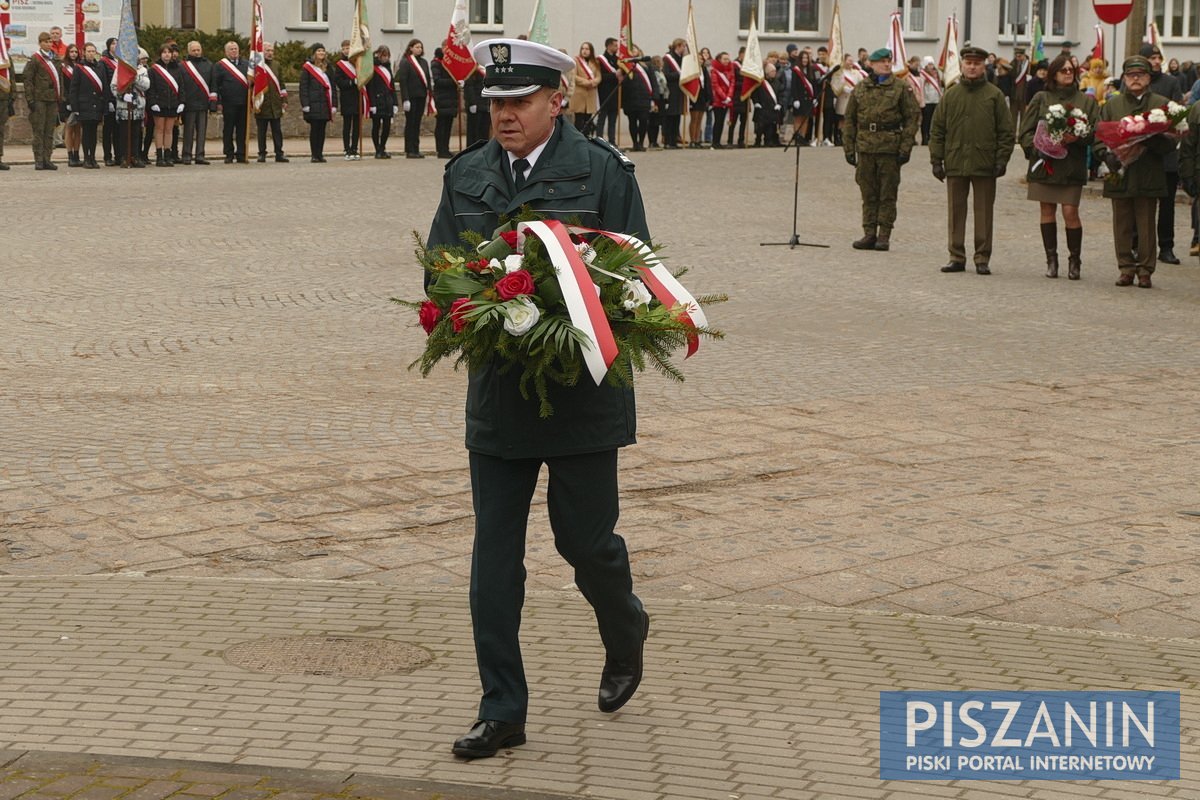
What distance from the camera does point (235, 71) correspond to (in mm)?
29359

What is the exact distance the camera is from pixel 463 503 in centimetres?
853

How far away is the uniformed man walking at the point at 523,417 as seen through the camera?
527 cm

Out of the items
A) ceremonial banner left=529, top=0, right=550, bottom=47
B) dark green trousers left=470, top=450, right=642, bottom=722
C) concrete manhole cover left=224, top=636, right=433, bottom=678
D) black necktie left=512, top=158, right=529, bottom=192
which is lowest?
concrete manhole cover left=224, top=636, right=433, bottom=678

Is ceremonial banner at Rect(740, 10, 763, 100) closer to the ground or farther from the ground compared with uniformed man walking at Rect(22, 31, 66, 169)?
farther from the ground

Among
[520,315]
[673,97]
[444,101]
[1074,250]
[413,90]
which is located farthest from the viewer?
[673,97]

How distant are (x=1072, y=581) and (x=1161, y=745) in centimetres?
198

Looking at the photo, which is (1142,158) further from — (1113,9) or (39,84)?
(39,84)

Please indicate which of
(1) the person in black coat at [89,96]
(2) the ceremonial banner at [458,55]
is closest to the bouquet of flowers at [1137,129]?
(2) the ceremonial banner at [458,55]

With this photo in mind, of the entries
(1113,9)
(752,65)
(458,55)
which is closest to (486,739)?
(1113,9)

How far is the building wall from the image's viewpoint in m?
43.2

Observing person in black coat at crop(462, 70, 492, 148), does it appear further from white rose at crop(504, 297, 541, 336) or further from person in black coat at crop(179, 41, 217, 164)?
white rose at crop(504, 297, 541, 336)

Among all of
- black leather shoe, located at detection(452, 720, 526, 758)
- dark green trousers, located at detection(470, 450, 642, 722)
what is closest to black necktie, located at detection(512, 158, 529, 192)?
dark green trousers, located at detection(470, 450, 642, 722)

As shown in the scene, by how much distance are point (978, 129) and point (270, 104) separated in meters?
15.7

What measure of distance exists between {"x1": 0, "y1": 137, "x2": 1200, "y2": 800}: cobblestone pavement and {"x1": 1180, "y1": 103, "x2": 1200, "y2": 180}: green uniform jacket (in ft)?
3.57
